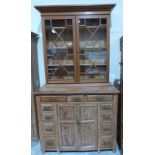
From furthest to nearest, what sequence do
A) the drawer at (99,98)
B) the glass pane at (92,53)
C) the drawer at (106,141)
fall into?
1. the glass pane at (92,53)
2. the drawer at (106,141)
3. the drawer at (99,98)

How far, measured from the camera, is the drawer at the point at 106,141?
2.06m

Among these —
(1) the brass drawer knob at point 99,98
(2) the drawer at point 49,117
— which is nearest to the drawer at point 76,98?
(1) the brass drawer knob at point 99,98

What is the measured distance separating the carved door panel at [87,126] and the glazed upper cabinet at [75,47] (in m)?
0.41

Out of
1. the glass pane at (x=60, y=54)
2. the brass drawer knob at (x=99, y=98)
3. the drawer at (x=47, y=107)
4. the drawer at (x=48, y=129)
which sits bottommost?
the drawer at (x=48, y=129)

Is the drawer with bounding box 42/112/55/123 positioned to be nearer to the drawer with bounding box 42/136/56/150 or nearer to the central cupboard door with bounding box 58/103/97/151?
the central cupboard door with bounding box 58/103/97/151

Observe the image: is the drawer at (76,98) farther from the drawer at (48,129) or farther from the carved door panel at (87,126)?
the drawer at (48,129)

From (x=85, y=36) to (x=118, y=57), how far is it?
1.97ft

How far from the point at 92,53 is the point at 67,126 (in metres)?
1.03

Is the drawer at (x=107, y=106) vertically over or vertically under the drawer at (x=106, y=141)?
over

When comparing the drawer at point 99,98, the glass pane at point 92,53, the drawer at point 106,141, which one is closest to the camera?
the drawer at point 99,98

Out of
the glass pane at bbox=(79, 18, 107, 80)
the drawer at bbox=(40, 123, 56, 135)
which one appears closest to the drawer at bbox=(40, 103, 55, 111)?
the drawer at bbox=(40, 123, 56, 135)

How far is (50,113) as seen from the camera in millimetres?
1997
